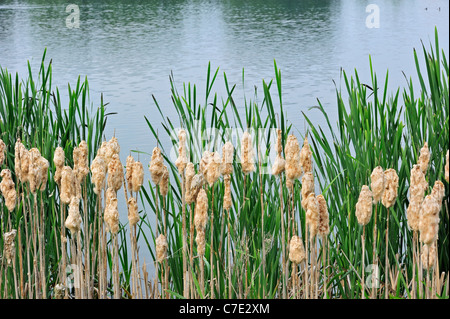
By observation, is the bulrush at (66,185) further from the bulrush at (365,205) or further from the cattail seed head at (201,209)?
the bulrush at (365,205)

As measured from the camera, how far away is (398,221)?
187 cm

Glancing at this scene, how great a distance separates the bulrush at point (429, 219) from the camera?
134 cm

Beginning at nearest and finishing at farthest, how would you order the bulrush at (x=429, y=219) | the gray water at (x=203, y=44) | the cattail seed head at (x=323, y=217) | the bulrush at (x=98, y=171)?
the bulrush at (x=429, y=219) < the cattail seed head at (x=323, y=217) < the bulrush at (x=98, y=171) < the gray water at (x=203, y=44)

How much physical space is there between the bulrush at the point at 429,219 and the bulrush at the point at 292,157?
32 cm

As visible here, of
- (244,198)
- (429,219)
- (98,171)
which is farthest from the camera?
(244,198)

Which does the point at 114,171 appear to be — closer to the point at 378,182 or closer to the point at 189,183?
the point at 189,183

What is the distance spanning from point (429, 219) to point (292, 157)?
0.35 m

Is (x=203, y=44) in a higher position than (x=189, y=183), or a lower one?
lower

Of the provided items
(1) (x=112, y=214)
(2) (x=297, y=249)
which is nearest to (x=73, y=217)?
(1) (x=112, y=214)

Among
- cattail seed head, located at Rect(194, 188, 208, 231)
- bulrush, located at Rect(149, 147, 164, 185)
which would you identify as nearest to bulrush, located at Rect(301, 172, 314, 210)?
cattail seed head, located at Rect(194, 188, 208, 231)

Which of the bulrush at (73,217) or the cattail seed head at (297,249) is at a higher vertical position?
the bulrush at (73,217)

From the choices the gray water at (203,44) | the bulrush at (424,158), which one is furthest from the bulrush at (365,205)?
the gray water at (203,44)

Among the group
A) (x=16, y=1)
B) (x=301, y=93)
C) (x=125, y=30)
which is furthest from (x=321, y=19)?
(x=301, y=93)

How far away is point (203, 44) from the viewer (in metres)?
8.73
